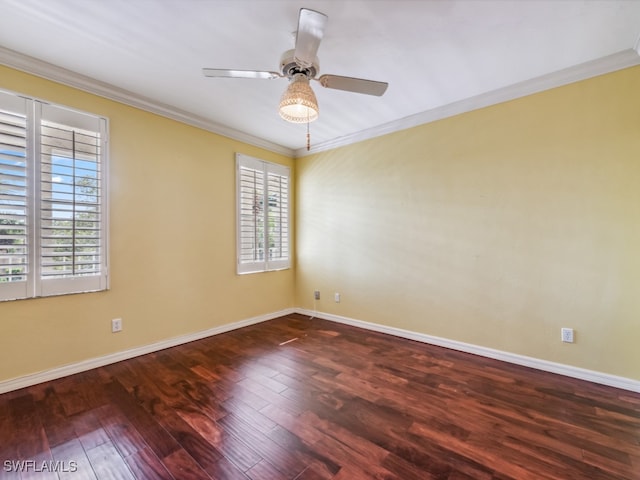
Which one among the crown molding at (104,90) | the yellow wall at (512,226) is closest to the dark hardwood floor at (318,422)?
the yellow wall at (512,226)

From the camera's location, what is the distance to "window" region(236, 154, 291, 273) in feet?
12.5

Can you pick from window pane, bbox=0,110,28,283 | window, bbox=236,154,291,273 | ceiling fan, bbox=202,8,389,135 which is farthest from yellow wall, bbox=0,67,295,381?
ceiling fan, bbox=202,8,389,135

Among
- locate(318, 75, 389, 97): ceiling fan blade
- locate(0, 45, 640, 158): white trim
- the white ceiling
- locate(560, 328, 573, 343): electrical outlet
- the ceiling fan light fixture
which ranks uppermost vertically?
the white ceiling

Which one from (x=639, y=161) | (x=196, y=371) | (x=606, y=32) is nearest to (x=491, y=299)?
(x=639, y=161)

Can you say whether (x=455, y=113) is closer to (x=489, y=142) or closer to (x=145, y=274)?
(x=489, y=142)

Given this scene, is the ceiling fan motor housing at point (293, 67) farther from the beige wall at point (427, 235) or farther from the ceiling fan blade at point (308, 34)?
the beige wall at point (427, 235)

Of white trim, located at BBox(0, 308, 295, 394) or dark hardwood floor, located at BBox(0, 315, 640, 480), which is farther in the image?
white trim, located at BBox(0, 308, 295, 394)

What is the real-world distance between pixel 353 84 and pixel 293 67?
1.44ft

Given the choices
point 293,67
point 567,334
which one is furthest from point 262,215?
point 567,334

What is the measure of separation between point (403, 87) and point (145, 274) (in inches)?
126

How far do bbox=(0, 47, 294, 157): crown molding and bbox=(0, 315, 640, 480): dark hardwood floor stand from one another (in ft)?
8.39

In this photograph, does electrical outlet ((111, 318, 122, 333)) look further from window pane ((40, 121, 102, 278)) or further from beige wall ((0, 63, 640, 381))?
window pane ((40, 121, 102, 278))

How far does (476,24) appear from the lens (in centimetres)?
188

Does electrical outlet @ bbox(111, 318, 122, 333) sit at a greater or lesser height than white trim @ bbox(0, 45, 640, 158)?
lesser
